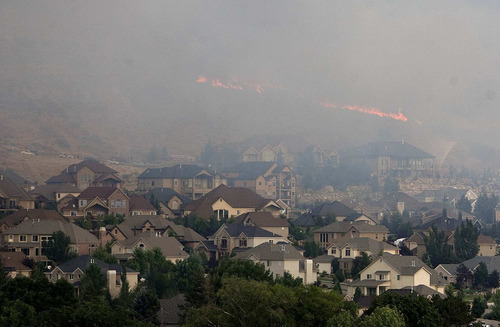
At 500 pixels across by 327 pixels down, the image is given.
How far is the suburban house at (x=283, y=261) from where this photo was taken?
303 feet

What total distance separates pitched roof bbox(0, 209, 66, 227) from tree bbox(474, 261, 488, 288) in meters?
34.2

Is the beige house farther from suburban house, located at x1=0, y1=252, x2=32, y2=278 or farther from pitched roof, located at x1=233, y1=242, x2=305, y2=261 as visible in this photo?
suburban house, located at x1=0, y1=252, x2=32, y2=278

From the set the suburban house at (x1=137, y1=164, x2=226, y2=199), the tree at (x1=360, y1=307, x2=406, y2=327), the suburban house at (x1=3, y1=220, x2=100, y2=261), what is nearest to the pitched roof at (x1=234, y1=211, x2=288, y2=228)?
the suburban house at (x1=3, y1=220, x2=100, y2=261)

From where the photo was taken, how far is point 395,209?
156375 millimetres

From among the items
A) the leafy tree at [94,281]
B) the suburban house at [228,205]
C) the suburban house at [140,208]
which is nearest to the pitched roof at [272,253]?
the leafy tree at [94,281]

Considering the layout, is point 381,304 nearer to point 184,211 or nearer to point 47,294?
point 47,294

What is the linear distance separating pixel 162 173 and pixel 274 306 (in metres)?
87.0

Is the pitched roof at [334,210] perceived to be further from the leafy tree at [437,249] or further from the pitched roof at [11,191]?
the pitched roof at [11,191]

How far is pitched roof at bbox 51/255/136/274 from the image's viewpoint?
8675 centimetres

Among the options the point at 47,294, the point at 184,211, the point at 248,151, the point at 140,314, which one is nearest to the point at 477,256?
the point at 184,211

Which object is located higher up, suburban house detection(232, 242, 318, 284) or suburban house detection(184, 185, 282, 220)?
suburban house detection(184, 185, 282, 220)

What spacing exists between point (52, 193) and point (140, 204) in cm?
1062

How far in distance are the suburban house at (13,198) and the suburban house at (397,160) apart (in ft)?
276

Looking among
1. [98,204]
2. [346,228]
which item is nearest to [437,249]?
[346,228]
